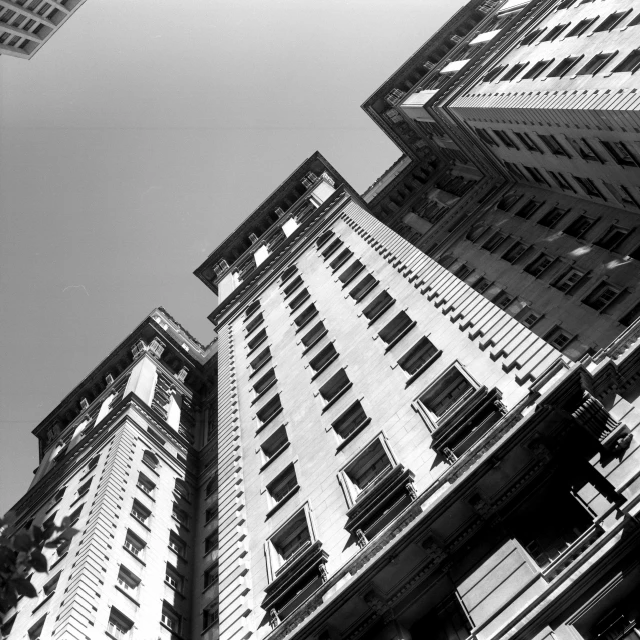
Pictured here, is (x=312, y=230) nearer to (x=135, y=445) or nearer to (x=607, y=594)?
(x=135, y=445)

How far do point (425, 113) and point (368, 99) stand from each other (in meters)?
14.8

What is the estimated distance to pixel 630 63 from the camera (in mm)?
37000

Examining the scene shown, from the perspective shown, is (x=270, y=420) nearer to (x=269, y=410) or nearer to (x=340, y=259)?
(x=269, y=410)

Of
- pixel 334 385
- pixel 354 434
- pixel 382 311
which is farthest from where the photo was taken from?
pixel 382 311

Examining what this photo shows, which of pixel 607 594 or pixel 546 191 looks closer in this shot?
pixel 607 594

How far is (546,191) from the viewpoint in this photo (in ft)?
161

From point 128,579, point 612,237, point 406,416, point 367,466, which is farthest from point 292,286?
point 367,466

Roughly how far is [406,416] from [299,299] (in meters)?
22.3

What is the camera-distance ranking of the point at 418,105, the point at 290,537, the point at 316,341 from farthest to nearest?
the point at 418,105 < the point at 316,341 < the point at 290,537

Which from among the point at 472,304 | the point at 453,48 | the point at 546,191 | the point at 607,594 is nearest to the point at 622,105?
the point at 472,304

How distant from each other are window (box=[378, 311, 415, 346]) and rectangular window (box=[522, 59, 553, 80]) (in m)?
21.2

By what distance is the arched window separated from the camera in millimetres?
51625

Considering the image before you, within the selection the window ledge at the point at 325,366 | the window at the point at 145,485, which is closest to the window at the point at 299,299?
the window ledge at the point at 325,366

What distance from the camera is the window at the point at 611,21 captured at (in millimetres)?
41344
